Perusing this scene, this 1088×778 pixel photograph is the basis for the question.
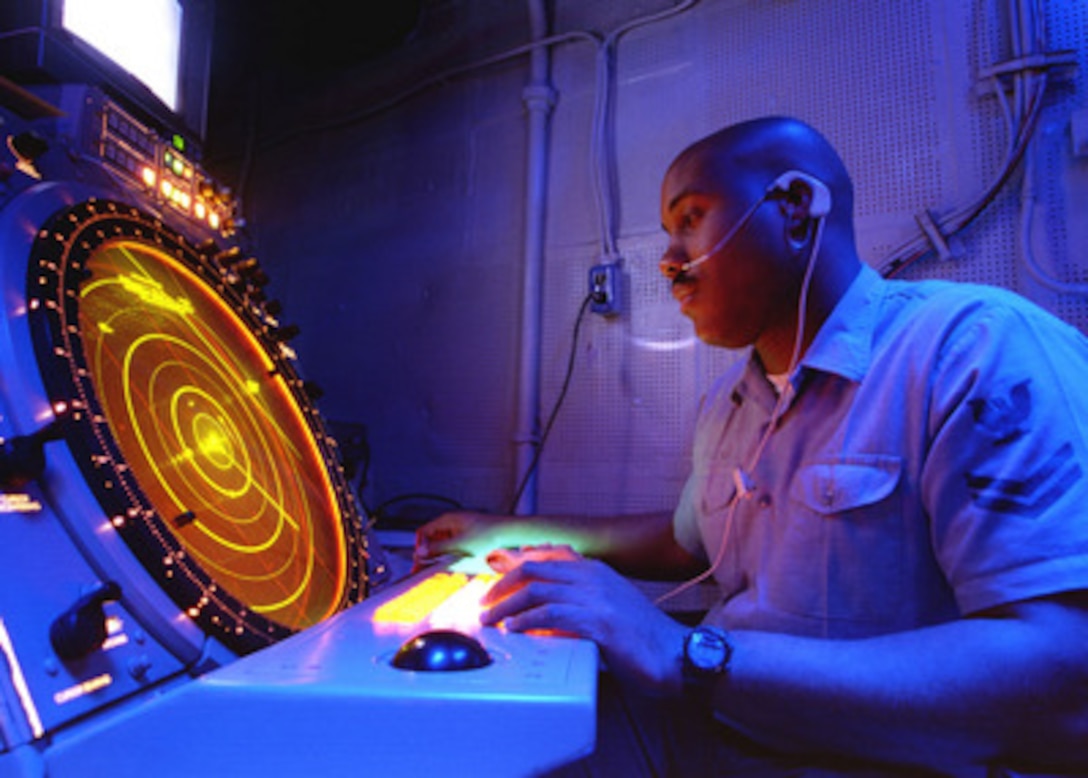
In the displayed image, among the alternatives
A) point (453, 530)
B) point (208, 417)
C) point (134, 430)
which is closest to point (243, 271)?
point (208, 417)

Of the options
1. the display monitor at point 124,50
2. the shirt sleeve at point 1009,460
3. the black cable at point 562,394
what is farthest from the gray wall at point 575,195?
the display monitor at point 124,50

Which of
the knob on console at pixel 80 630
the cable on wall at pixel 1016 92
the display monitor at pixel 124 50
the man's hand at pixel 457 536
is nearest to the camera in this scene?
the knob on console at pixel 80 630

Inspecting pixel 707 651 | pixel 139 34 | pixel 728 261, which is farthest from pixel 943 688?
pixel 139 34

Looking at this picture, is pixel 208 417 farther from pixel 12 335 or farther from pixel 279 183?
pixel 279 183

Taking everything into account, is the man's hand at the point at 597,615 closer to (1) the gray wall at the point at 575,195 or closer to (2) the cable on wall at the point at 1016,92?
(1) the gray wall at the point at 575,195

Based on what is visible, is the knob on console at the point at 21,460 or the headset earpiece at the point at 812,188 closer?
the knob on console at the point at 21,460

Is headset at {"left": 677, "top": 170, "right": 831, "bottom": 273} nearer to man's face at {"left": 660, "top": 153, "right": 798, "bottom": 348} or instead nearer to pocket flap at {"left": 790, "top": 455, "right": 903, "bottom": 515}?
man's face at {"left": 660, "top": 153, "right": 798, "bottom": 348}

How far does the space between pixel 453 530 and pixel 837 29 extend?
4.85 ft

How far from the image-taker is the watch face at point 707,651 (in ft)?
2.31

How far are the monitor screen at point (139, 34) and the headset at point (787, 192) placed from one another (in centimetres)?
107

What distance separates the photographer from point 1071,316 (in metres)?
1.35

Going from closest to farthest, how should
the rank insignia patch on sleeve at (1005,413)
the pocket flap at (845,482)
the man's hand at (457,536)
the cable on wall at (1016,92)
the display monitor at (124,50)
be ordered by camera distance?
1. the rank insignia patch on sleeve at (1005,413)
2. the pocket flap at (845,482)
3. the display monitor at (124,50)
4. the man's hand at (457,536)
5. the cable on wall at (1016,92)

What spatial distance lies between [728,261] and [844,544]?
1.52 ft

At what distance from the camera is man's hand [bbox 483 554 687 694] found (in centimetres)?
67
